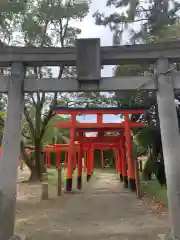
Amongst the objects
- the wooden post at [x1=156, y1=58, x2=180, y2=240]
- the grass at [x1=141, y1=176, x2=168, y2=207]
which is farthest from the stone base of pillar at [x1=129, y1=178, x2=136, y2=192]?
the wooden post at [x1=156, y1=58, x2=180, y2=240]

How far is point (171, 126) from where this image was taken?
417cm

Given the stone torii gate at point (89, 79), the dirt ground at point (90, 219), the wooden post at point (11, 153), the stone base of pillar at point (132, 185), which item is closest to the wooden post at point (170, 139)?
the stone torii gate at point (89, 79)

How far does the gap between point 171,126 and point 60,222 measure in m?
3.37

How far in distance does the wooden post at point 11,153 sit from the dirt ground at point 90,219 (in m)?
0.89

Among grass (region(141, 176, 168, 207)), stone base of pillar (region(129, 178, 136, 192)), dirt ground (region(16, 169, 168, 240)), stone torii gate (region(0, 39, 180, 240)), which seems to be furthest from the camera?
stone base of pillar (region(129, 178, 136, 192))

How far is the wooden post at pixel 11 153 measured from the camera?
12.8 ft

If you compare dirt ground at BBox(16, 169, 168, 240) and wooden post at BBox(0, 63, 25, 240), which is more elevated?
wooden post at BBox(0, 63, 25, 240)

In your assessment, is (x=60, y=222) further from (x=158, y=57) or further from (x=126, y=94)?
(x=126, y=94)

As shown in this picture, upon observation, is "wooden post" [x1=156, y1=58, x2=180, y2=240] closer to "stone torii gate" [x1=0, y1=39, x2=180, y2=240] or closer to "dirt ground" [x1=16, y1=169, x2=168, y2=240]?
"stone torii gate" [x1=0, y1=39, x2=180, y2=240]

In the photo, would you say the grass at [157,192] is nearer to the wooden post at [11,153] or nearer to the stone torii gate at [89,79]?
the stone torii gate at [89,79]

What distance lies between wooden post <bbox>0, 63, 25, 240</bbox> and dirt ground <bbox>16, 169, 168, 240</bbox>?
89 centimetres

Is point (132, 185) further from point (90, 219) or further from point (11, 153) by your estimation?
point (11, 153)

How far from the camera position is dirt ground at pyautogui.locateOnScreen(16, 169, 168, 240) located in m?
4.66

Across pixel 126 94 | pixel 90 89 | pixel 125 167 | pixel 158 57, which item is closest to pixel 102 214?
pixel 90 89
